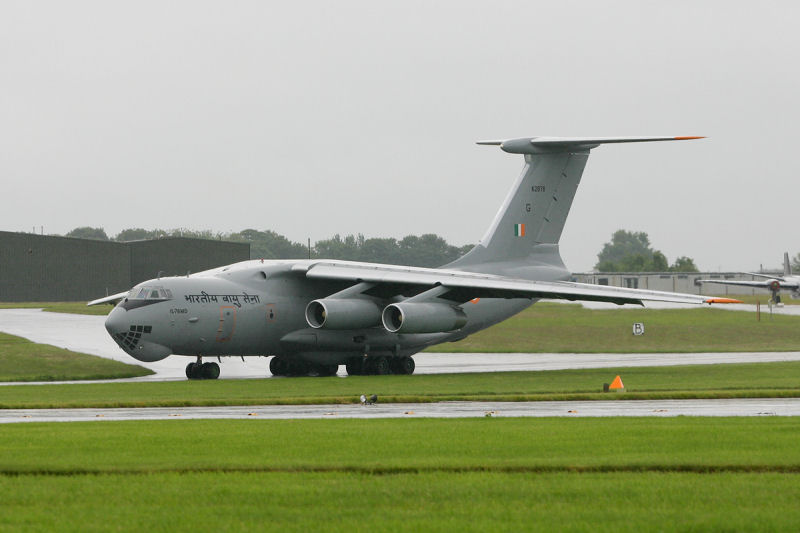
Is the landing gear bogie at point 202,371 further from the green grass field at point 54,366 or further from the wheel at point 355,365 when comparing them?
the wheel at point 355,365

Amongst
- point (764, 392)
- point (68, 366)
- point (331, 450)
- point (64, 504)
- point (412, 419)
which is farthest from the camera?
point (68, 366)

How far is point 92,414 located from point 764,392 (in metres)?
12.0

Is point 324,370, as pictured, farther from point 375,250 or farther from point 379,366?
point 375,250

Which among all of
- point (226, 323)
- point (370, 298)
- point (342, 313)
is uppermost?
point (370, 298)

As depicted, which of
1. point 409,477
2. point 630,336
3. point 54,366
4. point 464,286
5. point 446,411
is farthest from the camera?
point 630,336

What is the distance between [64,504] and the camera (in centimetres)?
995

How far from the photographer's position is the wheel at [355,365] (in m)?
33.3

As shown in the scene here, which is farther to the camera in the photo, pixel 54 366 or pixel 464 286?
pixel 54 366

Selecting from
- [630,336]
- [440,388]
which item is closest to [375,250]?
[630,336]

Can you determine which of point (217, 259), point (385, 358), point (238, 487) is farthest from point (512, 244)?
point (217, 259)

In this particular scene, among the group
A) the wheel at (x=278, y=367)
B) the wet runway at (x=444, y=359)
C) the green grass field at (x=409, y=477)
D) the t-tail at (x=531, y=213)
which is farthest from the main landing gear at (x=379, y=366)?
the green grass field at (x=409, y=477)

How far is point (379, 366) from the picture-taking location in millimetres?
33281

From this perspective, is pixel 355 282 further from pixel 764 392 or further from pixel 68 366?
pixel 764 392

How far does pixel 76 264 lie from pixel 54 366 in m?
54.0
